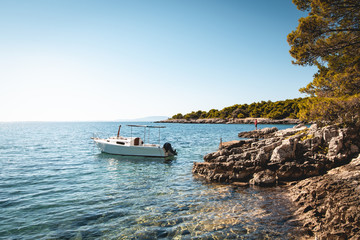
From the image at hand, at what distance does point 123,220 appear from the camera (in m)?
8.39

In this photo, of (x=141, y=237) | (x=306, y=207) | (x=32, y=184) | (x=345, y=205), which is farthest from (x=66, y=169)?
(x=345, y=205)

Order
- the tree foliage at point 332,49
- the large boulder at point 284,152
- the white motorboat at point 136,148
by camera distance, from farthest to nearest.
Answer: the white motorboat at point 136,148 < the large boulder at point 284,152 < the tree foliage at point 332,49

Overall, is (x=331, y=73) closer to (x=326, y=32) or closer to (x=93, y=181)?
(x=326, y=32)


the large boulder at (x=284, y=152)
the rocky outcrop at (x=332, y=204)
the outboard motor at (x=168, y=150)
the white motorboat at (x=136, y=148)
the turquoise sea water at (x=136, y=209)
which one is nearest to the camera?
the rocky outcrop at (x=332, y=204)

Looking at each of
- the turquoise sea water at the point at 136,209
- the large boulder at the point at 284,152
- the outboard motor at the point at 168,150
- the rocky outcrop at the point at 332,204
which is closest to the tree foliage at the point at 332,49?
the large boulder at the point at 284,152

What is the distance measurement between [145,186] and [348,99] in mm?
13803

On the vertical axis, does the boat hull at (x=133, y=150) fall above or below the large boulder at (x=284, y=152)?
below

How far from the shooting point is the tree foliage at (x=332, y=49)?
457 inches

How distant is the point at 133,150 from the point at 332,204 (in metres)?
20.7

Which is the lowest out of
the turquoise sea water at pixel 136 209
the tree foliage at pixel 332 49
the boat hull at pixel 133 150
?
the turquoise sea water at pixel 136 209

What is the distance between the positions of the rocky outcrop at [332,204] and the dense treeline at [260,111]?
86403 millimetres

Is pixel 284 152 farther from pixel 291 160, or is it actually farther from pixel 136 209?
pixel 136 209

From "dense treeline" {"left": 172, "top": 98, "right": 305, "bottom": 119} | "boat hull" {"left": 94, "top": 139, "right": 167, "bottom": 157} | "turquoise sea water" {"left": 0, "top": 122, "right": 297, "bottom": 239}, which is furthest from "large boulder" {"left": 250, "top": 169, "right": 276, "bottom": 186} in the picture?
"dense treeline" {"left": 172, "top": 98, "right": 305, "bottom": 119}

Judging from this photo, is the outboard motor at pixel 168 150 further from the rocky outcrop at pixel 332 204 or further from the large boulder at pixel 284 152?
the rocky outcrop at pixel 332 204
